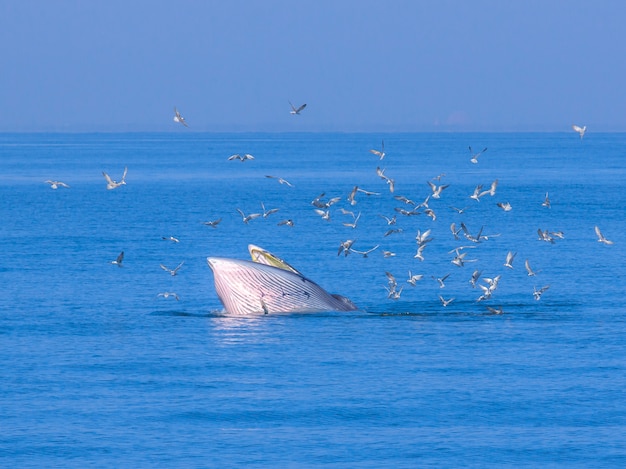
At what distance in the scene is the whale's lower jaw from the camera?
160ft

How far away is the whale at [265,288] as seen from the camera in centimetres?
4875

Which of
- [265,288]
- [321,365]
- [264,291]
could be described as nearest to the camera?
[321,365]

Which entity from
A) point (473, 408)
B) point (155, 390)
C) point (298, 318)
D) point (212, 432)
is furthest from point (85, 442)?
point (298, 318)

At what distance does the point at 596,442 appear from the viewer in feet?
108

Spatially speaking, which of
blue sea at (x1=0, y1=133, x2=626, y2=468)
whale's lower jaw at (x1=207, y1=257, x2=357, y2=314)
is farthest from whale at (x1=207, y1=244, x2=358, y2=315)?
blue sea at (x1=0, y1=133, x2=626, y2=468)

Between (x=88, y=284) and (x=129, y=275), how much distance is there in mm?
4457

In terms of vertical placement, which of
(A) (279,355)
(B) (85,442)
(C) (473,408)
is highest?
(A) (279,355)

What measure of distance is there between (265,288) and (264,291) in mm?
232

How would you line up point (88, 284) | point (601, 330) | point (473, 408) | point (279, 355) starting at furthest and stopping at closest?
1. point (88, 284)
2. point (601, 330)
3. point (279, 355)
4. point (473, 408)

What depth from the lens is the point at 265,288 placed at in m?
50.1

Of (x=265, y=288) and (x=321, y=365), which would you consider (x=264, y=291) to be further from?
(x=321, y=365)

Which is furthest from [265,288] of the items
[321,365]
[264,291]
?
Result: [321,365]

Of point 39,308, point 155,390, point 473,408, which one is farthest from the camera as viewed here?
point 39,308

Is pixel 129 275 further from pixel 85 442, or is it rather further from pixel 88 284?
pixel 85 442
